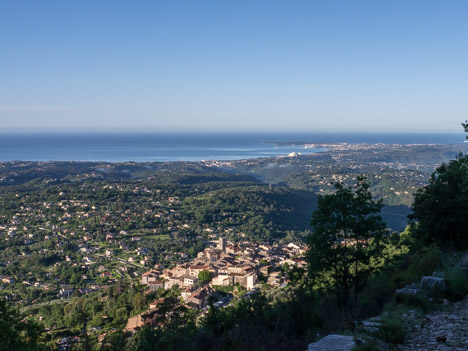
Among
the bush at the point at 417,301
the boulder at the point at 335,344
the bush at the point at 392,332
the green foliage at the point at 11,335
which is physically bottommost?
the green foliage at the point at 11,335

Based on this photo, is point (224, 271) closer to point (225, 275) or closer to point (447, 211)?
point (225, 275)

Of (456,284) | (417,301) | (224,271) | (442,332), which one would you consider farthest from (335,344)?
(224,271)

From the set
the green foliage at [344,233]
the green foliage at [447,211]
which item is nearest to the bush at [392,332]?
the green foliage at [344,233]

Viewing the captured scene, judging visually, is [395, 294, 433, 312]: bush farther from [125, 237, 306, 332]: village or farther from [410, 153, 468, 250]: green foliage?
[125, 237, 306, 332]: village

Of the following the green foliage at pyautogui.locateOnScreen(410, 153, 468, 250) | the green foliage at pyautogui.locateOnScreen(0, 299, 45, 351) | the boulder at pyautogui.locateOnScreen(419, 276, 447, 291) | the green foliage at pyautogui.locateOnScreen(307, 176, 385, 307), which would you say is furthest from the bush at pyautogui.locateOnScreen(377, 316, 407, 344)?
the green foliage at pyautogui.locateOnScreen(410, 153, 468, 250)

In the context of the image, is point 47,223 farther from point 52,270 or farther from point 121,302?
point 121,302

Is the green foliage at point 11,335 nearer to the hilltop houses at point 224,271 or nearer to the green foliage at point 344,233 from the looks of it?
the green foliage at point 344,233
